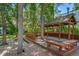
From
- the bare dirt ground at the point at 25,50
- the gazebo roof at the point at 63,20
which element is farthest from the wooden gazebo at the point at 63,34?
the bare dirt ground at the point at 25,50

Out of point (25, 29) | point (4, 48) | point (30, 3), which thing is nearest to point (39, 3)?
point (30, 3)

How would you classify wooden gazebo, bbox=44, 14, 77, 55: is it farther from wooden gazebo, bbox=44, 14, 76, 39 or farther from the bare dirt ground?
the bare dirt ground

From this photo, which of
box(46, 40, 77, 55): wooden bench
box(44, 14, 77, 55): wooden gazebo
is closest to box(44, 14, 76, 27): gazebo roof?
box(44, 14, 77, 55): wooden gazebo

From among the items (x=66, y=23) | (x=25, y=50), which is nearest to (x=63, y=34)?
(x=66, y=23)

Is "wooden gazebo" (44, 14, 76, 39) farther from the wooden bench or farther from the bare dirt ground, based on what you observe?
the bare dirt ground

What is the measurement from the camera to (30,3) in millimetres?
2373

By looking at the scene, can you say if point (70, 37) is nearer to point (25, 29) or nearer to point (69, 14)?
point (69, 14)


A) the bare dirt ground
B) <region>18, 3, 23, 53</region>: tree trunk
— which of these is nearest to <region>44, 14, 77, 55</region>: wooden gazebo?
the bare dirt ground

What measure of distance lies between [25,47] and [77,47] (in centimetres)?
64

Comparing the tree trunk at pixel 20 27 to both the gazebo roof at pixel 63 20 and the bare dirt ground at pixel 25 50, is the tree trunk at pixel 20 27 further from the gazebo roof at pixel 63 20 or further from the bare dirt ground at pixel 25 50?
the gazebo roof at pixel 63 20

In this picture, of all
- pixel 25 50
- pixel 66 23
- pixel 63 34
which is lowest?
pixel 25 50

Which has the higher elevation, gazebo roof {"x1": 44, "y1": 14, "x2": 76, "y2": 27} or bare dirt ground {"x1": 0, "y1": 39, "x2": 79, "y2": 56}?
gazebo roof {"x1": 44, "y1": 14, "x2": 76, "y2": 27}

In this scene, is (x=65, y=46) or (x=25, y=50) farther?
(x=25, y=50)

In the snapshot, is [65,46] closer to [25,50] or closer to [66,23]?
[66,23]
